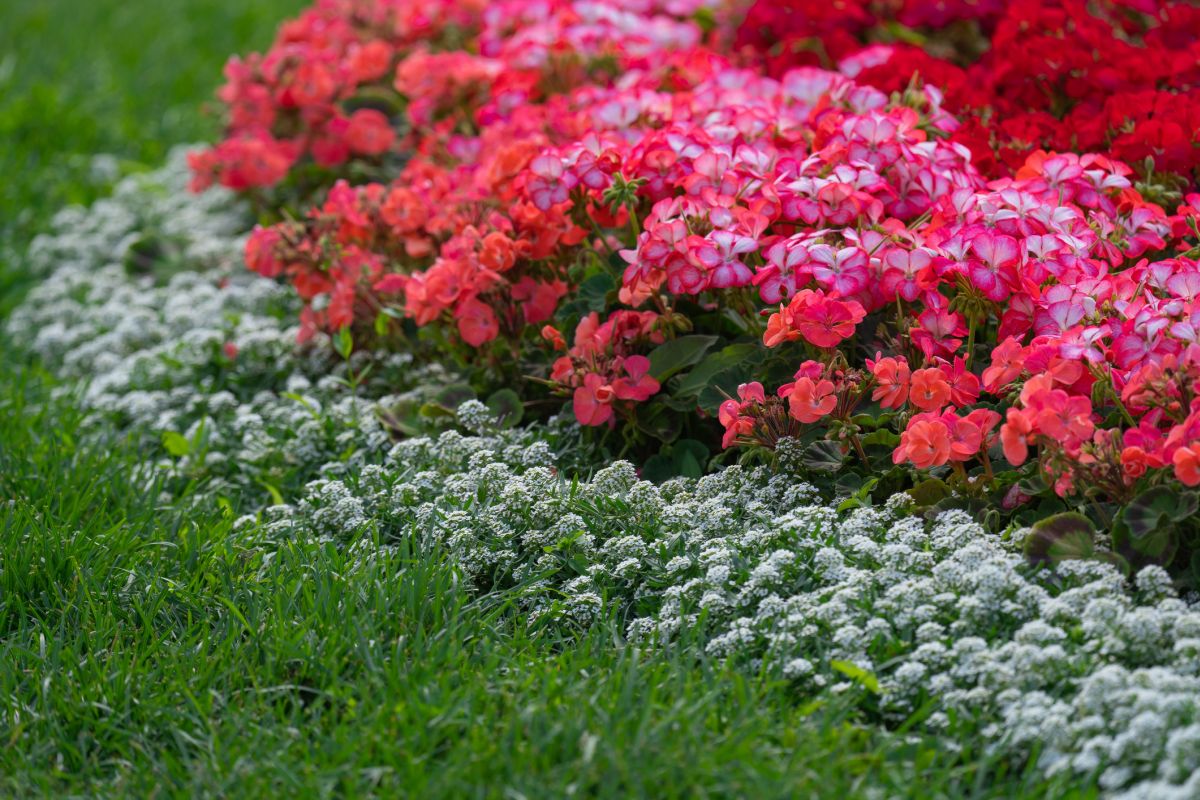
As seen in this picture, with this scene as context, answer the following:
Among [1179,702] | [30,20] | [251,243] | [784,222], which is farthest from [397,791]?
[30,20]

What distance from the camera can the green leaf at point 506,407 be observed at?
310 cm

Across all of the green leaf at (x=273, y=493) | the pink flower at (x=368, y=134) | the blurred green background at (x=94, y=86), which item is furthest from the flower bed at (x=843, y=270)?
the blurred green background at (x=94, y=86)

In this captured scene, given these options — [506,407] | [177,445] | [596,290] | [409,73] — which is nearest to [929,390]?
[596,290]

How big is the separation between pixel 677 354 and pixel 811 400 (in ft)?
1.50

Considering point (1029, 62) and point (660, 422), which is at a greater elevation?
point (1029, 62)

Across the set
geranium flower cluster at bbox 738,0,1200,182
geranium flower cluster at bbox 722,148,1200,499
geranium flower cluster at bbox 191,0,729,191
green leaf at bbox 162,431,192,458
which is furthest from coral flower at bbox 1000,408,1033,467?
geranium flower cluster at bbox 191,0,729,191

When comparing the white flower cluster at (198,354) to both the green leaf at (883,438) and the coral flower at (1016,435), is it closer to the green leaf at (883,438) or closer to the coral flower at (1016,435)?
the green leaf at (883,438)

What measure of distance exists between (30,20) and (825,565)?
21.5ft

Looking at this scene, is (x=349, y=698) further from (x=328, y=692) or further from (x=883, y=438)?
(x=883, y=438)

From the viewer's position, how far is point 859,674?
2.13 m

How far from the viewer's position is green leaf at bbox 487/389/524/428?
3.10 meters

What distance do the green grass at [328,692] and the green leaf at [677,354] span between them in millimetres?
652

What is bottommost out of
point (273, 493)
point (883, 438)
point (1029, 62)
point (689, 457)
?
point (273, 493)

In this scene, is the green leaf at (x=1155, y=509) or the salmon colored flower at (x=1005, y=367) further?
the salmon colored flower at (x=1005, y=367)
